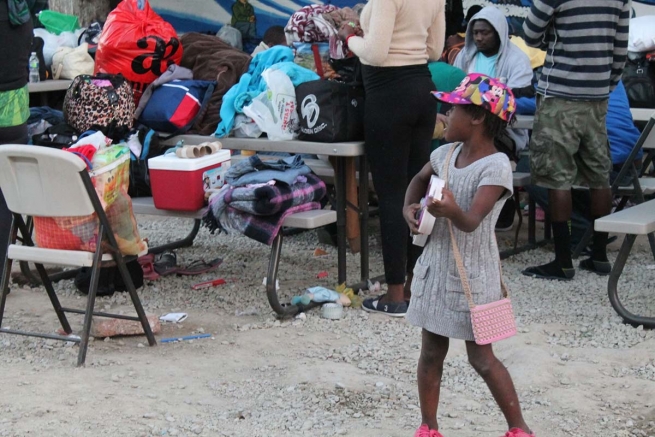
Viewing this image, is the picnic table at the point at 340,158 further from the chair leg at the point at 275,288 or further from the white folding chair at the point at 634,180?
the white folding chair at the point at 634,180

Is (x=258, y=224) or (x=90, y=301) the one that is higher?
(x=258, y=224)

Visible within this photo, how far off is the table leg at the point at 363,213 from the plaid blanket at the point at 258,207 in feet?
1.44

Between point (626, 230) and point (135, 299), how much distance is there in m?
2.55

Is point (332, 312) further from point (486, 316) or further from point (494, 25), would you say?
point (494, 25)

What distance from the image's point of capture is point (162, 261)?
6.24 metres

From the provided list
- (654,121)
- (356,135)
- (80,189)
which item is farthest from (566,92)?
(80,189)

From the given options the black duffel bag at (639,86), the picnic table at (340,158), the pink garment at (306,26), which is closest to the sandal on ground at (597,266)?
the picnic table at (340,158)

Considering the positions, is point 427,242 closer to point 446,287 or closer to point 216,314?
point 446,287

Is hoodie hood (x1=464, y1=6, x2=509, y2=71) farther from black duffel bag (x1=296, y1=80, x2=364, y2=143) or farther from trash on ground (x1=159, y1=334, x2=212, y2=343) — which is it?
trash on ground (x1=159, y1=334, x2=212, y2=343)

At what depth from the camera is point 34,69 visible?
7371mm

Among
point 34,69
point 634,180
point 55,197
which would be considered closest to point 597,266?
point 634,180

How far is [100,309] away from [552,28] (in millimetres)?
3182

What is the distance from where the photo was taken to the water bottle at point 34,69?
7.34 metres

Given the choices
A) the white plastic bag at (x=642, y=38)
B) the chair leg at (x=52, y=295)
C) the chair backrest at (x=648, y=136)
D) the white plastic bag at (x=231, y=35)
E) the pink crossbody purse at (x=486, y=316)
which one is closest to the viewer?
the pink crossbody purse at (x=486, y=316)
